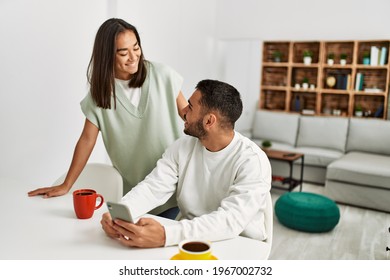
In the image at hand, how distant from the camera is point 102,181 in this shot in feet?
5.37

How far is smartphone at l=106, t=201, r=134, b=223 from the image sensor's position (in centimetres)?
99

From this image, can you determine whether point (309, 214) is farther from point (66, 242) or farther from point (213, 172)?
point (66, 242)

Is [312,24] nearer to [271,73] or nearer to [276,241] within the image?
[271,73]

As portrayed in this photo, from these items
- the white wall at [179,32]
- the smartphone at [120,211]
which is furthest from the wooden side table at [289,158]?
the smartphone at [120,211]

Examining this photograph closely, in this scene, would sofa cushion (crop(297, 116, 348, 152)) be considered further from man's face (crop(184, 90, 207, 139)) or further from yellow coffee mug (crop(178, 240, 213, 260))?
yellow coffee mug (crop(178, 240, 213, 260))

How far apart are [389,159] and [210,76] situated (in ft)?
7.10

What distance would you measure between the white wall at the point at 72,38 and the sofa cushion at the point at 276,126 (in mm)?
961

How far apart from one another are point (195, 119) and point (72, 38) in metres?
1.76

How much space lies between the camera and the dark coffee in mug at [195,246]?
34.1 inches

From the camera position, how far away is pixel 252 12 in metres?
3.71

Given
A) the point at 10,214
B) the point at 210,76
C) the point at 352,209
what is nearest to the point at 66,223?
the point at 10,214

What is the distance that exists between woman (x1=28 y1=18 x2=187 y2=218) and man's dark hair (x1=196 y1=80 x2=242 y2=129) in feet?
1.04

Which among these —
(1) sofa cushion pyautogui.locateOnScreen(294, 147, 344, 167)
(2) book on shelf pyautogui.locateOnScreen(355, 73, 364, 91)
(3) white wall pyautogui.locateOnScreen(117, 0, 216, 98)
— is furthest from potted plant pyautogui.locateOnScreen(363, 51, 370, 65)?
(3) white wall pyautogui.locateOnScreen(117, 0, 216, 98)

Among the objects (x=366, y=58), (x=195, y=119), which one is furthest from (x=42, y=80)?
(x=366, y=58)
